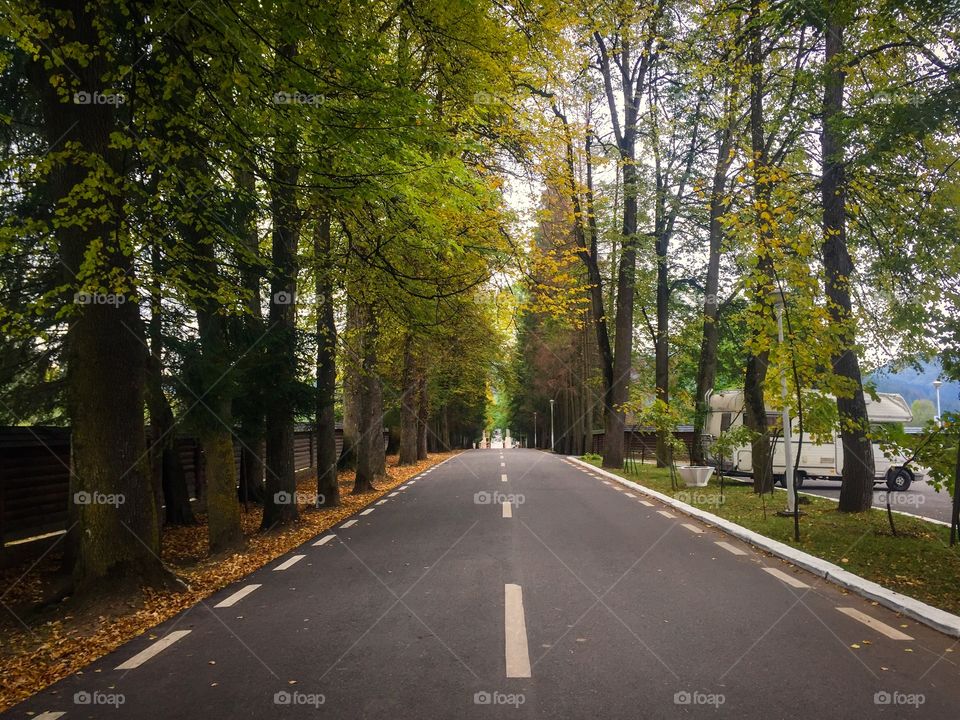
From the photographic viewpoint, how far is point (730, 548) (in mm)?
9414

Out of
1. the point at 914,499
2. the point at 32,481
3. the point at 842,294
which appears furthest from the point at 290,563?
the point at 914,499

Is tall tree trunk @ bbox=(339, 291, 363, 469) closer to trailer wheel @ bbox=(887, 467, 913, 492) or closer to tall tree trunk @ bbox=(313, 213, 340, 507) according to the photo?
tall tree trunk @ bbox=(313, 213, 340, 507)

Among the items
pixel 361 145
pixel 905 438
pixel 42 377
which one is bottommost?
pixel 905 438

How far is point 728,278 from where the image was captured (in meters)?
24.8

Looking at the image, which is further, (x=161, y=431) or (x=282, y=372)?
(x=161, y=431)

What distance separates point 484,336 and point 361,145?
17579 millimetres

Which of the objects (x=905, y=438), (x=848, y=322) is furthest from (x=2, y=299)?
(x=848, y=322)

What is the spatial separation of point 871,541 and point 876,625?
446cm

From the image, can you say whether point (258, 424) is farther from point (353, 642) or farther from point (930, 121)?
point (930, 121)

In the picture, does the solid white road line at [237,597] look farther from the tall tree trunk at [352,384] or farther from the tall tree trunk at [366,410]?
the tall tree trunk at [366,410]

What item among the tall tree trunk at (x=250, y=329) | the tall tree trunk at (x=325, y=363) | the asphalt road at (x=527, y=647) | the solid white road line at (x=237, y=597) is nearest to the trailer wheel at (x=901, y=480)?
the asphalt road at (x=527, y=647)

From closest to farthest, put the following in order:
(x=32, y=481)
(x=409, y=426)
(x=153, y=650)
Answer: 1. (x=153, y=650)
2. (x=32, y=481)
3. (x=409, y=426)

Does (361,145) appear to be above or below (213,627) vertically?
above

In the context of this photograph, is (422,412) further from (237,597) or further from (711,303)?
(237,597)
